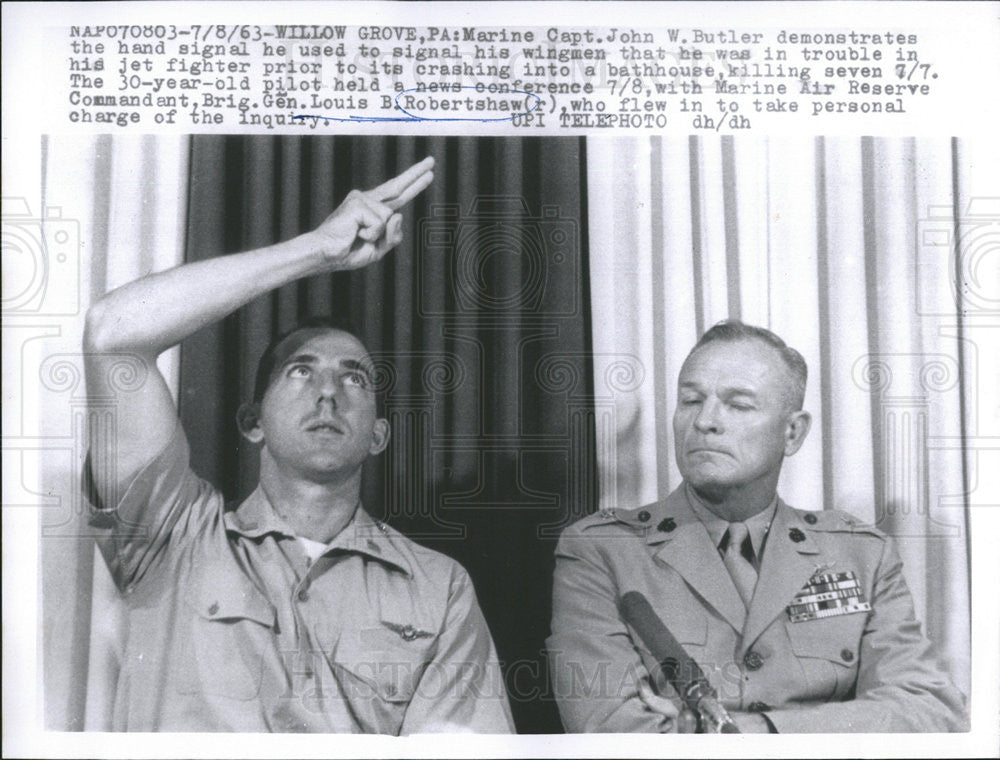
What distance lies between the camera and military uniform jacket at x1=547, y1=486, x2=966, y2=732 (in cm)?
430

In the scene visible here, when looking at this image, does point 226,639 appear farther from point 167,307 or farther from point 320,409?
point 167,307

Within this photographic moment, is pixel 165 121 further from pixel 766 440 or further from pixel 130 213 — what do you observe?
pixel 766 440

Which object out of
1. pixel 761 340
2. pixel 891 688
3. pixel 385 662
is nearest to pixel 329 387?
pixel 385 662

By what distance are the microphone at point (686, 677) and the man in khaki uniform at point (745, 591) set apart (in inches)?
0.9

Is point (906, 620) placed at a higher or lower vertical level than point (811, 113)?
lower

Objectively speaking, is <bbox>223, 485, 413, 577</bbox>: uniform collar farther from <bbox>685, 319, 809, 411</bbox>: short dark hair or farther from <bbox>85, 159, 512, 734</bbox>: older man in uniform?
<bbox>685, 319, 809, 411</bbox>: short dark hair

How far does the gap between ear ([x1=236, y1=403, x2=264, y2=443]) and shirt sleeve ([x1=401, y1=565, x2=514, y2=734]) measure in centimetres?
91

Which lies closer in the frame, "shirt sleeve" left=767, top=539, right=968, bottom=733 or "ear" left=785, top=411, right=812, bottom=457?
"shirt sleeve" left=767, top=539, right=968, bottom=733

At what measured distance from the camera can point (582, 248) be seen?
177 inches

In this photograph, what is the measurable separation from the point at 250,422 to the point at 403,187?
101 centimetres

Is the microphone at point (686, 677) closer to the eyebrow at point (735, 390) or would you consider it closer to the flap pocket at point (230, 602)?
the eyebrow at point (735, 390)

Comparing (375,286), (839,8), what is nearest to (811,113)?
(839,8)

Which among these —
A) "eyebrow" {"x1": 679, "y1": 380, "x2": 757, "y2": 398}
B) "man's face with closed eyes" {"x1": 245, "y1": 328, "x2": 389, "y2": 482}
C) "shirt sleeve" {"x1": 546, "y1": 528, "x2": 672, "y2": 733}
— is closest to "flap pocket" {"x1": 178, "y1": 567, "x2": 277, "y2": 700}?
"man's face with closed eyes" {"x1": 245, "y1": 328, "x2": 389, "y2": 482}

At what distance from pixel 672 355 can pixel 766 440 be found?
45cm
